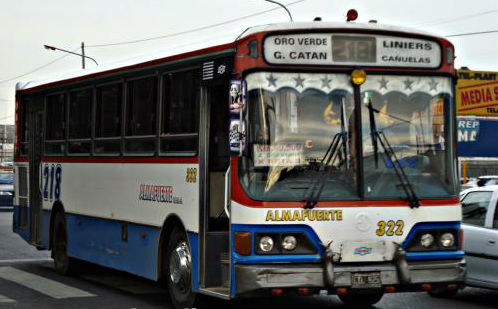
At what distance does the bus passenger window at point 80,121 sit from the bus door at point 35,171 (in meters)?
1.63

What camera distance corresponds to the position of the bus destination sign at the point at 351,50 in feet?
29.3

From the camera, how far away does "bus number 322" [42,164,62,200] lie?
14469 mm

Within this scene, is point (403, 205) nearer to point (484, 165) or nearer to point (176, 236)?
point (176, 236)

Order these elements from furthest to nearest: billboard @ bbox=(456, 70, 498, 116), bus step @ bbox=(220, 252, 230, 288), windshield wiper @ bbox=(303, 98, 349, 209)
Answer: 1. billboard @ bbox=(456, 70, 498, 116)
2. bus step @ bbox=(220, 252, 230, 288)
3. windshield wiper @ bbox=(303, 98, 349, 209)

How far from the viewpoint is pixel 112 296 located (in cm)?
1201

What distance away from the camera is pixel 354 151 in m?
8.93

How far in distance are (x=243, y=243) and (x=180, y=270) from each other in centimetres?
179

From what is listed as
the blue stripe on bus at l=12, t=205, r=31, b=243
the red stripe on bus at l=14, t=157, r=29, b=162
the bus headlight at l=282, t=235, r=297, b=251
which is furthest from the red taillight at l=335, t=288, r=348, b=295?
the red stripe on bus at l=14, t=157, r=29, b=162

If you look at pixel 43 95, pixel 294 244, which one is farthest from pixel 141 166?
pixel 43 95

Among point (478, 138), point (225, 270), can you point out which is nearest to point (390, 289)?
point (225, 270)

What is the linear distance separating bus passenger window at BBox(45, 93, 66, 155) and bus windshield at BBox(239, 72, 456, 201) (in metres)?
6.30

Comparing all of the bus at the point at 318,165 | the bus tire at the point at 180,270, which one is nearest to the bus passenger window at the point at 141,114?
the bus at the point at 318,165

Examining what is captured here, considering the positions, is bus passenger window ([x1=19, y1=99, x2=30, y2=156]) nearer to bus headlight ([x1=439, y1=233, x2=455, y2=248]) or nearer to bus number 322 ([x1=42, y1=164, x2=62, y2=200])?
bus number 322 ([x1=42, y1=164, x2=62, y2=200])

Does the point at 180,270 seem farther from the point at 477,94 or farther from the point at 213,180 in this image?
the point at 477,94
